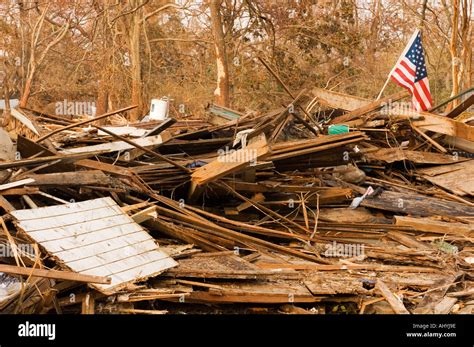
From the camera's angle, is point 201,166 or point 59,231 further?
point 201,166

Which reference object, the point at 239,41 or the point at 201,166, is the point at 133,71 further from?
the point at 201,166

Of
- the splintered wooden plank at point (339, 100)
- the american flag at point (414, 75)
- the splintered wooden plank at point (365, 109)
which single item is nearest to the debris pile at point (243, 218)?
the splintered wooden plank at point (365, 109)

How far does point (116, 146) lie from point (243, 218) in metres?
1.99

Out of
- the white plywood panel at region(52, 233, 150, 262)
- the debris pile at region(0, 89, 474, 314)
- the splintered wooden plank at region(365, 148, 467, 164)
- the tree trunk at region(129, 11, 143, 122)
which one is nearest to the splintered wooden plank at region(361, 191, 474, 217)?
the debris pile at region(0, 89, 474, 314)

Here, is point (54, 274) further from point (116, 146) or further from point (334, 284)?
point (116, 146)

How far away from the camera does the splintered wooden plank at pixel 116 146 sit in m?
8.32

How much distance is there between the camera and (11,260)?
559cm

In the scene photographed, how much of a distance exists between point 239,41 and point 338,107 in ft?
45.1

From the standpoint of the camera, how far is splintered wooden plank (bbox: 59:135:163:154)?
8.32 metres

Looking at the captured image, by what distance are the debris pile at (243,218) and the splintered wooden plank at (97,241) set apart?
0.02 m

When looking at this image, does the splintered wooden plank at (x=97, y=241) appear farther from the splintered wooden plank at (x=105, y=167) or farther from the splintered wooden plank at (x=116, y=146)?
the splintered wooden plank at (x=116, y=146)

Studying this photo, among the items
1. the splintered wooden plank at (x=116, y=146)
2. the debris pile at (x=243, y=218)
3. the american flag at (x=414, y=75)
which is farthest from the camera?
the american flag at (x=414, y=75)

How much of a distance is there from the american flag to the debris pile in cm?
82

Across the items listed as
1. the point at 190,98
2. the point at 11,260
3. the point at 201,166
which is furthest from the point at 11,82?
the point at 11,260
